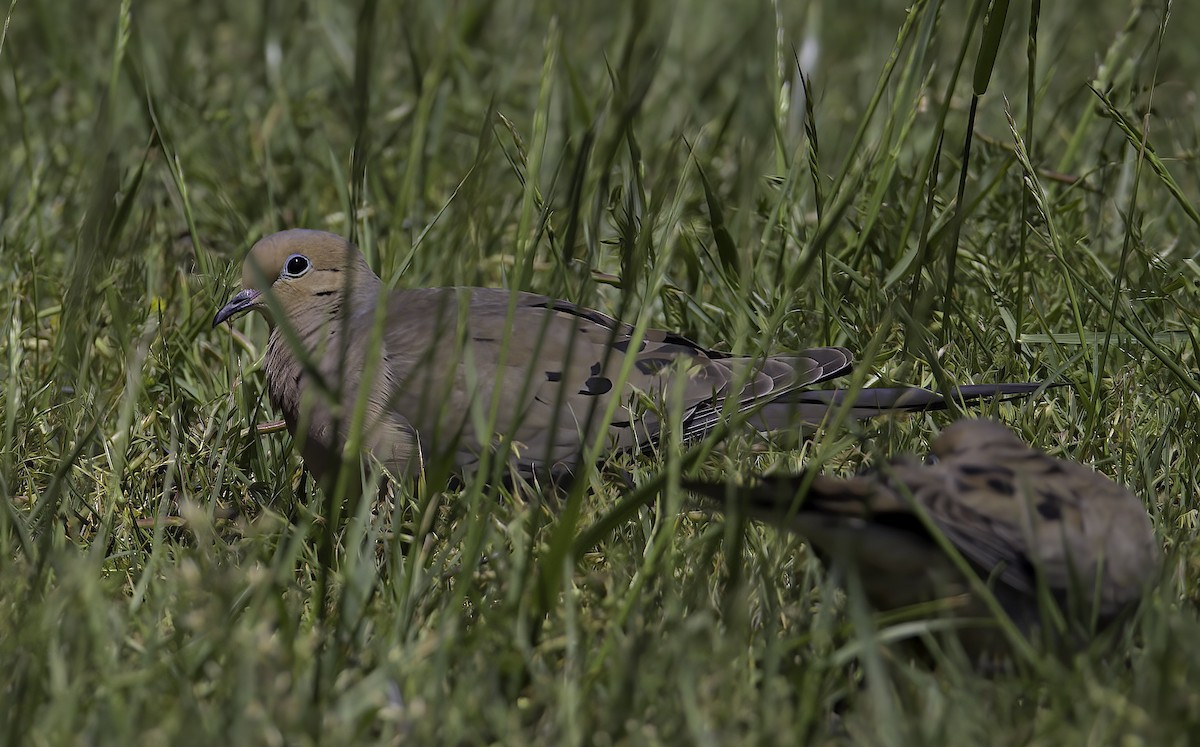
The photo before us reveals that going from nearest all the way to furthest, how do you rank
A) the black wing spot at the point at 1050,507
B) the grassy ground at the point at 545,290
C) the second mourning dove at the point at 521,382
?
the grassy ground at the point at 545,290 < the black wing spot at the point at 1050,507 < the second mourning dove at the point at 521,382

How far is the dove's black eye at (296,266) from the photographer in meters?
4.33

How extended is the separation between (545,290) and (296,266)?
0.88 meters

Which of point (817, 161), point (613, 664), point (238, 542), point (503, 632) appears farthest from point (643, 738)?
point (817, 161)

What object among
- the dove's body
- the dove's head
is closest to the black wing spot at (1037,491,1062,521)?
the dove's body

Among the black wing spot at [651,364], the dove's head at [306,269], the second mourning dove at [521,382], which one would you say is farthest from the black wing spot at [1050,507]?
the dove's head at [306,269]

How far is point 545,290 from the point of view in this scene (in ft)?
12.7

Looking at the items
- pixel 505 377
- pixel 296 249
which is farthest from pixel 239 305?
pixel 505 377

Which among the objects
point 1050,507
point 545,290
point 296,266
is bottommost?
point 296,266

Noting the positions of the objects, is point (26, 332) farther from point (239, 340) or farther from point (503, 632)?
point (503, 632)

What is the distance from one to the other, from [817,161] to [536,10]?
3.43m

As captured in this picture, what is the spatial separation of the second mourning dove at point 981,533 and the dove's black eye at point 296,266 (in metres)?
2.17

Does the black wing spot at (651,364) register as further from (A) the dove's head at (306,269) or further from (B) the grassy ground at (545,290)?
(A) the dove's head at (306,269)

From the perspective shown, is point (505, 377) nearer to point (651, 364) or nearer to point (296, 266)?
point (651, 364)

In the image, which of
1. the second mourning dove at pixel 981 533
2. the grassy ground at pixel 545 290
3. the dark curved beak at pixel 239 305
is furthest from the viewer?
the dark curved beak at pixel 239 305
